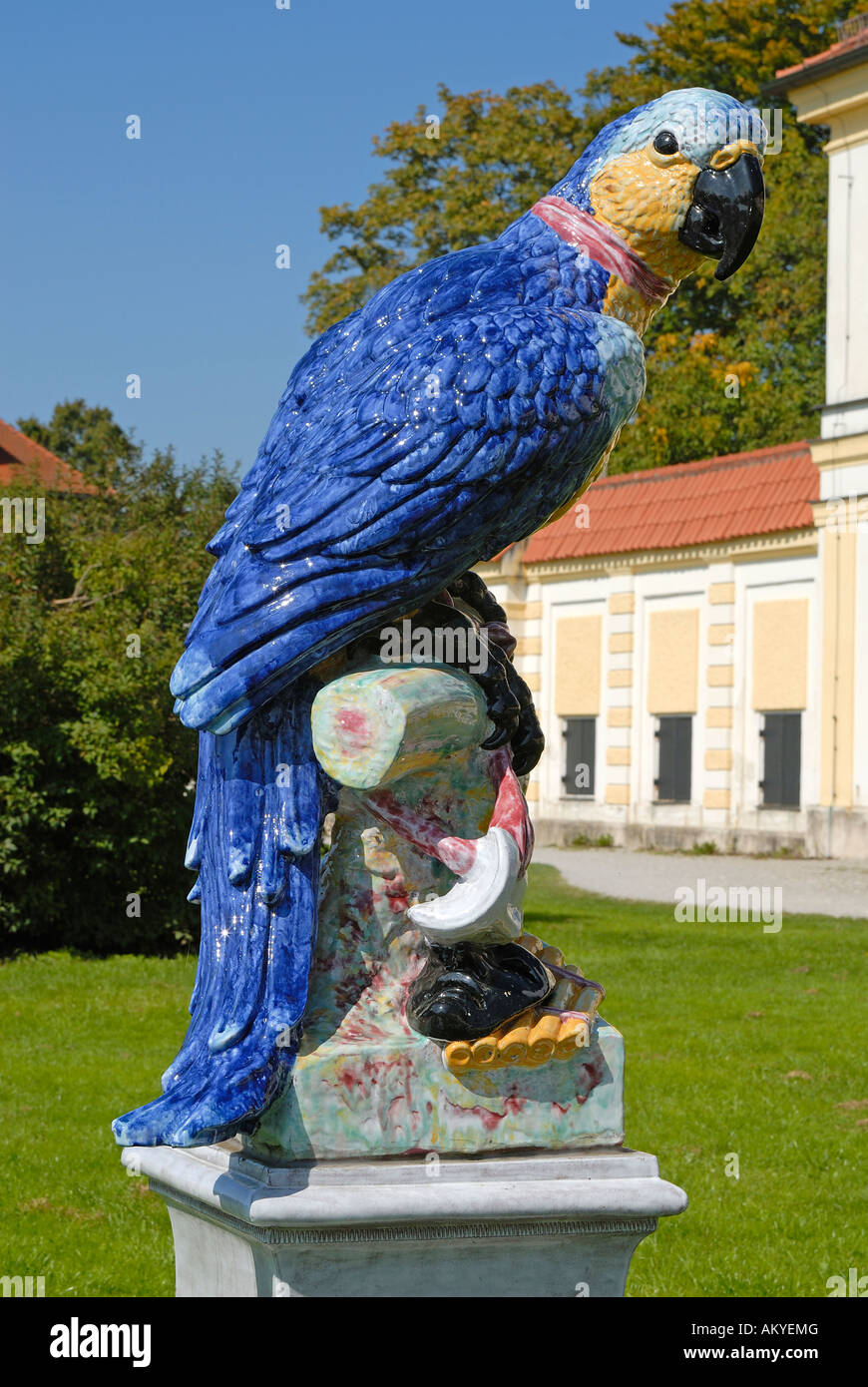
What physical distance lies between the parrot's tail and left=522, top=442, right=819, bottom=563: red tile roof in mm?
15929

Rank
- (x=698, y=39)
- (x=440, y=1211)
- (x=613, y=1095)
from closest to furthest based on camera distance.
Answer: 1. (x=440, y=1211)
2. (x=613, y=1095)
3. (x=698, y=39)

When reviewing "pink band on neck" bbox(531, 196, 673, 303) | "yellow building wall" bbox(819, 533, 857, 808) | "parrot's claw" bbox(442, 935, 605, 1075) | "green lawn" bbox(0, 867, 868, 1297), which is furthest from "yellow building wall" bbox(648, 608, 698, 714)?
"parrot's claw" bbox(442, 935, 605, 1075)

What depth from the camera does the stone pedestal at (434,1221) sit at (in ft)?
8.93

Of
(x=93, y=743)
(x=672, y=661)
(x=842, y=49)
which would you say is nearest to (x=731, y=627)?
(x=672, y=661)

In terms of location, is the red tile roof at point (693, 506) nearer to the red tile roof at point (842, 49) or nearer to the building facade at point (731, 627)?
the building facade at point (731, 627)

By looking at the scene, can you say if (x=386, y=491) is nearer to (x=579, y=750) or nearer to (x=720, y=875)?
(x=720, y=875)

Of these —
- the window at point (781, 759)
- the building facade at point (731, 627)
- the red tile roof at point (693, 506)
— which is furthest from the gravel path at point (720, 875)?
the red tile roof at point (693, 506)

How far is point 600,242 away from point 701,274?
23.5m

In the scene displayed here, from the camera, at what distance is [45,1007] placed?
9.48 metres

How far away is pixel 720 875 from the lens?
57.6 feet

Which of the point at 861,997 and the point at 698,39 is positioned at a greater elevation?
the point at 698,39
